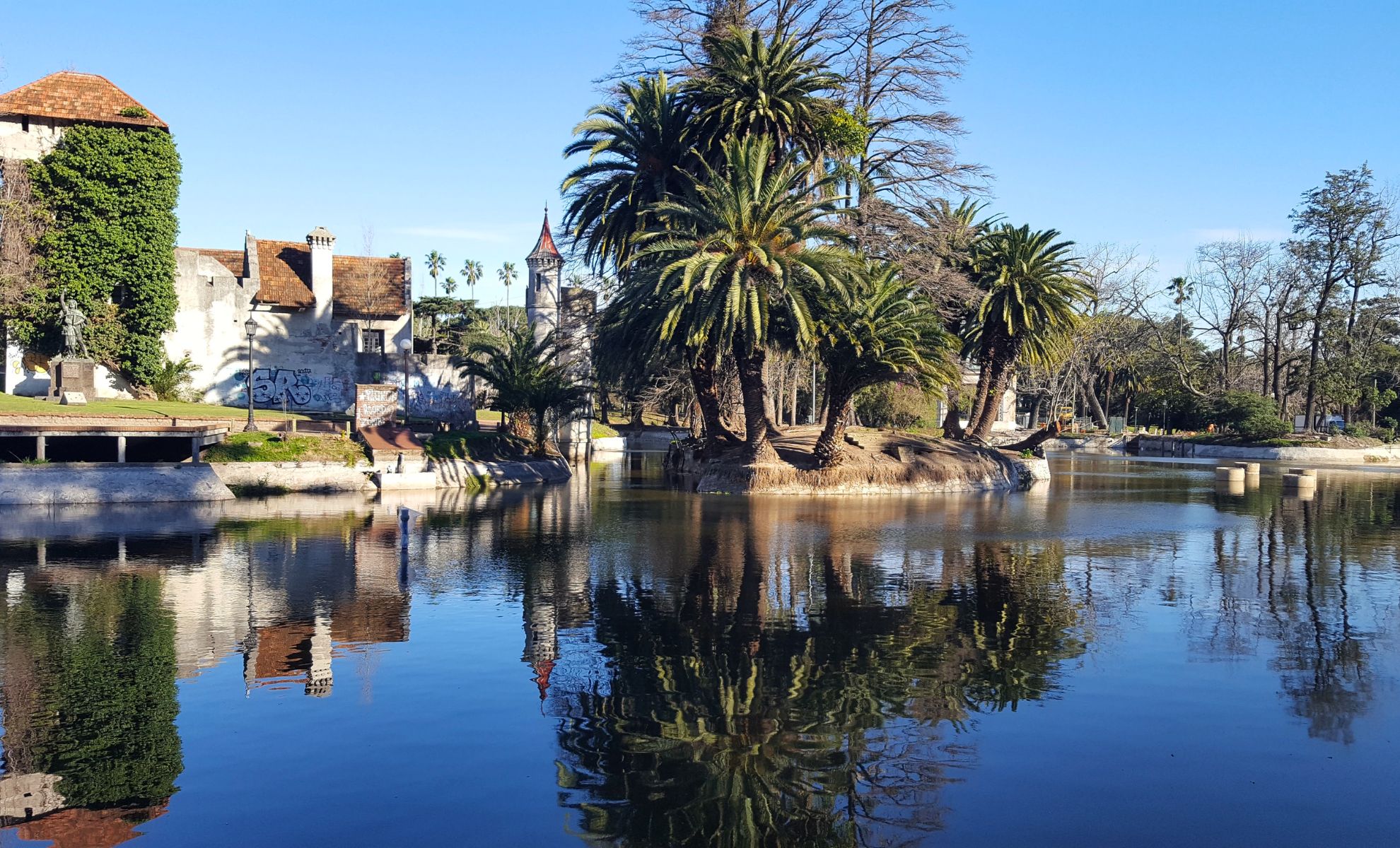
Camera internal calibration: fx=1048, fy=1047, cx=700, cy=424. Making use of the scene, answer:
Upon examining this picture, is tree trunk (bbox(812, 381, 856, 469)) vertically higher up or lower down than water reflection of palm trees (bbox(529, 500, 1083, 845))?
higher up

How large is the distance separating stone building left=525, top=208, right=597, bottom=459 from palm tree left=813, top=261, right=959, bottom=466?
21.0m

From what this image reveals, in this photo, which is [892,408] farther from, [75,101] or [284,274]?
[75,101]

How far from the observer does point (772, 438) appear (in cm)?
4081

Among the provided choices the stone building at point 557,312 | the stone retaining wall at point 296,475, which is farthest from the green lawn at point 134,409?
the stone building at point 557,312

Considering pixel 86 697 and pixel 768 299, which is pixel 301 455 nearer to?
pixel 768 299

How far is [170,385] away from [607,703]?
4546 cm

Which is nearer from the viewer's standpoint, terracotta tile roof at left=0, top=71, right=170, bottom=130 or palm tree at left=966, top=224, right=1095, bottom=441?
palm tree at left=966, top=224, right=1095, bottom=441

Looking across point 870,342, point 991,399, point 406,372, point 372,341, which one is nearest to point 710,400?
point 870,342

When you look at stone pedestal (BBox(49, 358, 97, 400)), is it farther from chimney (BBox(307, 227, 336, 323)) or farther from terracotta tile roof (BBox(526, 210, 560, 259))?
terracotta tile roof (BBox(526, 210, 560, 259))

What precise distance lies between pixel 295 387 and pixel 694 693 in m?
46.3

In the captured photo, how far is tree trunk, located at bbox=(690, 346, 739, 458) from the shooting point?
37.3m

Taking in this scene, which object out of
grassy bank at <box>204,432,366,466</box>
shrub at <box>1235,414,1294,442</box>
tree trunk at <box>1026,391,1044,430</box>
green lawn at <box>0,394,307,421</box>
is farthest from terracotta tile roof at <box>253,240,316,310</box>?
shrub at <box>1235,414,1294,442</box>

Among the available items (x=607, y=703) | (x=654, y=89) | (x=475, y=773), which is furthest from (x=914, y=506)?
(x=475, y=773)

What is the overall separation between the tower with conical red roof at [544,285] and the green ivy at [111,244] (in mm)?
18433
